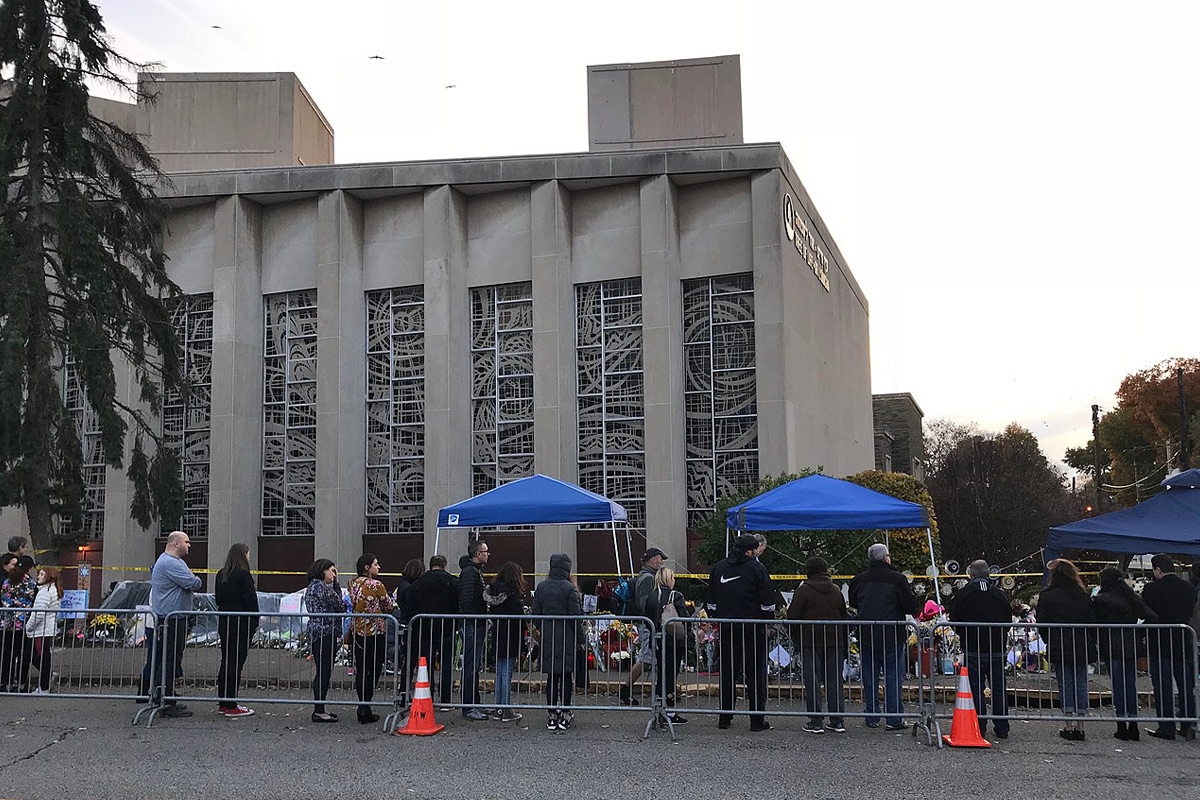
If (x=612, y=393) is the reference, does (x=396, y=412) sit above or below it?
below

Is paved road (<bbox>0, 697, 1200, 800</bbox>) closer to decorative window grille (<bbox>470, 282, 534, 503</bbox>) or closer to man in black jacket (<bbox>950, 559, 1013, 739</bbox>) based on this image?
man in black jacket (<bbox>950, 559, 1013, 739</bbox>)

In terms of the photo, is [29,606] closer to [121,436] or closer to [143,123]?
[121,436]

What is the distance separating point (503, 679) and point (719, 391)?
14182 millimetres

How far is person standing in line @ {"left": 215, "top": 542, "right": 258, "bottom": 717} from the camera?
1140cm

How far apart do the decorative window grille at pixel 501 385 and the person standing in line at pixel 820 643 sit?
14852 mm

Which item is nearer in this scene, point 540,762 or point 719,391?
point 540,762

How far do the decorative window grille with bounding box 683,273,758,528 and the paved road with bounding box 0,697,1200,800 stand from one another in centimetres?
1333

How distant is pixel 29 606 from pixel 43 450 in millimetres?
6325

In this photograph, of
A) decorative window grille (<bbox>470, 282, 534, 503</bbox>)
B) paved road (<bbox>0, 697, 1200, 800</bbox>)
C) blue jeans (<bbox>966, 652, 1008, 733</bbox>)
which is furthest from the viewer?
decorative window grille (<bbox>470, 282, 534, 503</bbox>)

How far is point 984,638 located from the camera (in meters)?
10.7

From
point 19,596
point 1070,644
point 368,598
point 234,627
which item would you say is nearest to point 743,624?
point 1070,644

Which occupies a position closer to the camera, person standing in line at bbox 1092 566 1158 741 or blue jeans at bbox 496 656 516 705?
person standing in line at bbox 1092 566 1158 741

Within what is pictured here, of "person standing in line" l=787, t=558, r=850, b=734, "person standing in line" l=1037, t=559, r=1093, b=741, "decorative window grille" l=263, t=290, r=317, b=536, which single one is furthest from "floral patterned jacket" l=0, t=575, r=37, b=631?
"decorative window grille" l=263, t=290, r=317, b=536

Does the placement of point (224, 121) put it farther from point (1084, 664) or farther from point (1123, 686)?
point (1123, 686)
